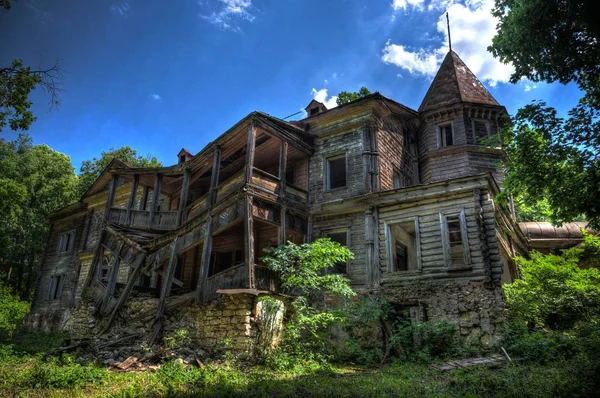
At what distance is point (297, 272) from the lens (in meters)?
13.1

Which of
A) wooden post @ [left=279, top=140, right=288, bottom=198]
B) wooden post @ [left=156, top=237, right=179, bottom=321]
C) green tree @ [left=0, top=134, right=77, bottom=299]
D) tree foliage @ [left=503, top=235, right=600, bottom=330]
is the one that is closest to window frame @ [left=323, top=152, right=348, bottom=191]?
wooden post @ [left=279, top=140, right=288, bottom=198]

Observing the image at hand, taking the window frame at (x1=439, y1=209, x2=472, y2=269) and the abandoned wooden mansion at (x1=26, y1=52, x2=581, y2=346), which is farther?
the window frame at (x1=439, y1=209, x2=472, y2=269)

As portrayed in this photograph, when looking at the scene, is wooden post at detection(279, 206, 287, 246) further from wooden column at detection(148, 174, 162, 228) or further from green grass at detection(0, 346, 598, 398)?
wooden column at detection(148, 174, 162, 228)

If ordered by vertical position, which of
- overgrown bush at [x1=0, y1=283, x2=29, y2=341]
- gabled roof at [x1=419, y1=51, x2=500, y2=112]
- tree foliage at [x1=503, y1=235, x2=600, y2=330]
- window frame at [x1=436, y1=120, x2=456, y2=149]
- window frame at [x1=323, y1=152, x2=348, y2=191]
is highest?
gabled roof at [x1=419, y1=51, x2=500, y2=112]

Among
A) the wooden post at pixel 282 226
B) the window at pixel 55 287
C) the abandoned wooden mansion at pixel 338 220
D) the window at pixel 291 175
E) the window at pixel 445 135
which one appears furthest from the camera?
the window at pixel 55 287

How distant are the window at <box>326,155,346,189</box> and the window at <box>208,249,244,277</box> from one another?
18.7 ft

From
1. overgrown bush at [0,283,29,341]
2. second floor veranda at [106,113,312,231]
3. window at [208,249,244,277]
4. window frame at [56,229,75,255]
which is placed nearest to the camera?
second floor veranda at [106,113,312,231]

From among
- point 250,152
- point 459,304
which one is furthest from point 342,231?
point 459,304

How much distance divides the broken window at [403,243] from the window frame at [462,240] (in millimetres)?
1362

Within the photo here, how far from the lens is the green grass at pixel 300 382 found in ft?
22.8

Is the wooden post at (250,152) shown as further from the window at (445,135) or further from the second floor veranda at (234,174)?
the window at (445,135)

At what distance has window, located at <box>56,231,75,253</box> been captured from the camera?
28180 mm

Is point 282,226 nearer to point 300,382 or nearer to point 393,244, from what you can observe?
point 393,244

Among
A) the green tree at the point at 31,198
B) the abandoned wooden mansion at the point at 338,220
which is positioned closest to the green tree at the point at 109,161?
the green tree at the point at 31,198
